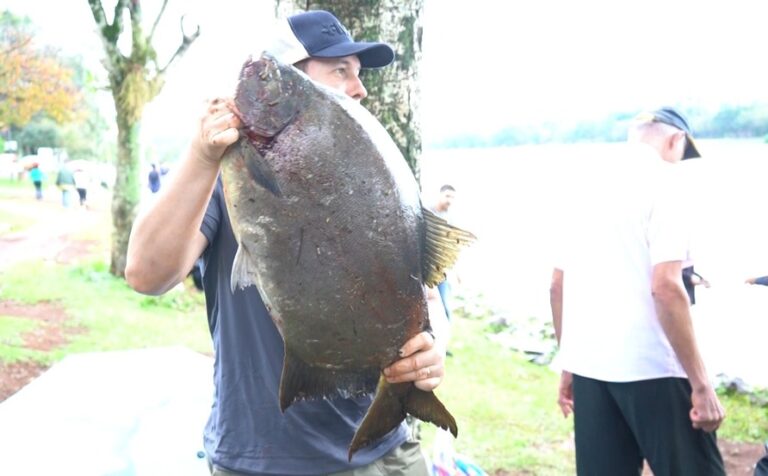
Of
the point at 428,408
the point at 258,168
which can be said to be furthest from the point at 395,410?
the point at 258,168

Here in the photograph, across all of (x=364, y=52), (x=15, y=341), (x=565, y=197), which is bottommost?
(x=15, y=341)

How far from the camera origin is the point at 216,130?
5.65 ft

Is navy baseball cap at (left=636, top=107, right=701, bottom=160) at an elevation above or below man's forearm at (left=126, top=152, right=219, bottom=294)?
above

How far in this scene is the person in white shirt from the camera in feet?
11.4

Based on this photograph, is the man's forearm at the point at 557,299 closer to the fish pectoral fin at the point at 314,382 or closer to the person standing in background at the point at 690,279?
the person standing in background at the point at 690,279

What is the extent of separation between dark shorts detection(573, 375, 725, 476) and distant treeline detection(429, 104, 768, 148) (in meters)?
2.26

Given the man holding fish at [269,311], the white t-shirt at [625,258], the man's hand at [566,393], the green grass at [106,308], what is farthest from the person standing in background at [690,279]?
the green grass at [106,308]

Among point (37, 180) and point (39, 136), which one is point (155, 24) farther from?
point (39, 136)

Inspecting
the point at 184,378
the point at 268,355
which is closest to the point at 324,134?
the point at 268,355

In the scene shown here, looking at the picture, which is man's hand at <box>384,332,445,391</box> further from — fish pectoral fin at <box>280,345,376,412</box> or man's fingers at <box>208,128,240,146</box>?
man's fingers at <box>208,128,240,146</box>

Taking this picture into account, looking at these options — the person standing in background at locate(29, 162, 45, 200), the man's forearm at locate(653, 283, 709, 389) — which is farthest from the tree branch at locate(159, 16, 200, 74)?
the person standing in background at locate(29, 162, 45, 200)

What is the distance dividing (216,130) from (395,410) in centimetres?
89

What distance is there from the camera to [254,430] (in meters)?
2.18

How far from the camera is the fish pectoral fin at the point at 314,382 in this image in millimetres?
1902
